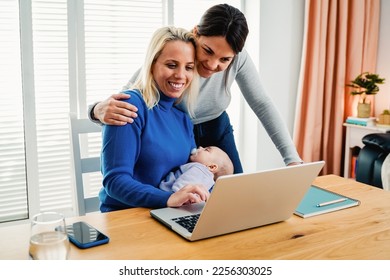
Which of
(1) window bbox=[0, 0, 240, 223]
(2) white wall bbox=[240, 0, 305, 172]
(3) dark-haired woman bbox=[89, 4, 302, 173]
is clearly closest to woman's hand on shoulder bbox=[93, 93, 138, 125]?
(3) dark-haired woman bbox=[89, 4, 302, 173]

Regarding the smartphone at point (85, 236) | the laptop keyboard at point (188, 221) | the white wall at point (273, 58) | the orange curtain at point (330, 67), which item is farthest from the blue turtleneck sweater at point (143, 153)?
the orange curtain at point (330, 67)

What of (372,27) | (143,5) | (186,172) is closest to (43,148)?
(143,5)

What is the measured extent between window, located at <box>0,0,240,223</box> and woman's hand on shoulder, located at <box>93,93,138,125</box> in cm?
153

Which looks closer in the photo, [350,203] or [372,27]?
[350,203]

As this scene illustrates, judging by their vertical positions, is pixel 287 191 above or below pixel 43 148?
above

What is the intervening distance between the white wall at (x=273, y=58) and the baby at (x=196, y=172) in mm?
1691

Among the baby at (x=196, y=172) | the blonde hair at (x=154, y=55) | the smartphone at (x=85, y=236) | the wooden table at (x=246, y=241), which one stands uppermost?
the blonde hair at (x=154, y=55)

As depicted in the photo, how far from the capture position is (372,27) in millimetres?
3734

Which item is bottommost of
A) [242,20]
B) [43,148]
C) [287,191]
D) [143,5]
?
[43,148]

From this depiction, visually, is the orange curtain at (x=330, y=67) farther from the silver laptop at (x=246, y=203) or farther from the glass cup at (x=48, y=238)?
the glass cup at (x=48, y=238)

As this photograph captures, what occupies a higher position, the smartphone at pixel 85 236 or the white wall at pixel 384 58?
the white wall at pixel 384 58

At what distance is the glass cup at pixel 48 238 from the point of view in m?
0.84
